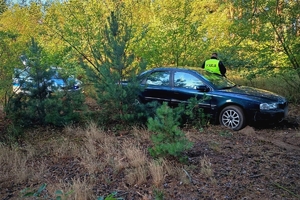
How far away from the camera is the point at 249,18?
9.27 meters

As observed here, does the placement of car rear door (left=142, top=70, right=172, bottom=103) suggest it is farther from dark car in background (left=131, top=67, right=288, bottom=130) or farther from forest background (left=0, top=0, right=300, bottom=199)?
forest background (left=0, top=0, right=300, bottom=199)

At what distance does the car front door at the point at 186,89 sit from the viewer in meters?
7.46

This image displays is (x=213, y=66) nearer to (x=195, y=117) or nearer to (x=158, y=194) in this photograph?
(x=195, y=117)

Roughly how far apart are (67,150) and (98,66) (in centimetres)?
242

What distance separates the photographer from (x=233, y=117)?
7090mm

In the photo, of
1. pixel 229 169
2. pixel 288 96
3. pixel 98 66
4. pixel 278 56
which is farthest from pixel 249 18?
pixel 229 169

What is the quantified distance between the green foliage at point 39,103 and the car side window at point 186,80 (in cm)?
265

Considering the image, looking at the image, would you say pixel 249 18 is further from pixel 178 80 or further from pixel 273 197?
pixel 273 197

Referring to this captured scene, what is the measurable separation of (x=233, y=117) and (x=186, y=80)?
5.30 feet

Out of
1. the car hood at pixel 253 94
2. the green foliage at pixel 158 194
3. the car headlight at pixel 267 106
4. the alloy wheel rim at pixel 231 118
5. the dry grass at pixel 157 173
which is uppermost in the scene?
the car hood at pixel 253 94

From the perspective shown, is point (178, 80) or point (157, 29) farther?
point (157, 29)

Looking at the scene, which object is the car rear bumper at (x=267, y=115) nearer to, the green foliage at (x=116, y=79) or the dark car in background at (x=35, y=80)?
the green foliage at (x=116, y=79)

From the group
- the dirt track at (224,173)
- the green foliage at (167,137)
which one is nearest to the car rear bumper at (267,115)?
the dirt track at (224,173)

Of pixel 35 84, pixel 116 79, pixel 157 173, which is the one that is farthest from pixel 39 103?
pixel 157 173
